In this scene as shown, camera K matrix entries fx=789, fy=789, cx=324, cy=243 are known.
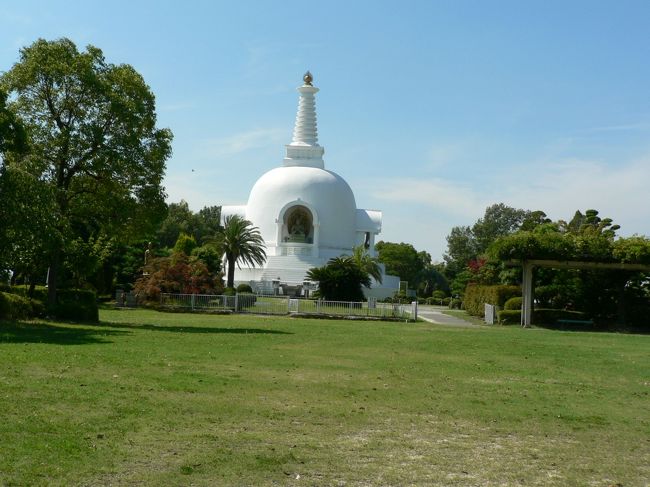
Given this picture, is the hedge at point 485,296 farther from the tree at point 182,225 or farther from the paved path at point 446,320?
the tree at point 182,225

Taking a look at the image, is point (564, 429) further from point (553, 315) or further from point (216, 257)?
point (216, 257)

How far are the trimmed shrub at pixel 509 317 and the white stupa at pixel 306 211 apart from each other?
24997 millimetres

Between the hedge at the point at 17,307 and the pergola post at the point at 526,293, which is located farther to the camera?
the pergola post at the point at 526,293

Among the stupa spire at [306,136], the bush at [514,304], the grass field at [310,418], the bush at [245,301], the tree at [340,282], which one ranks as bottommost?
the grass field at [310,418]

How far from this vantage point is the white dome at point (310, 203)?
62156mm

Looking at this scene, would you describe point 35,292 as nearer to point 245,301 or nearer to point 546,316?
point 245,301

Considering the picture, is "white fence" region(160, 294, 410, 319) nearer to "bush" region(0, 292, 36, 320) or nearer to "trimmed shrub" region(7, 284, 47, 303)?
"trimmed shrub" region(7, 284, 47, 303)

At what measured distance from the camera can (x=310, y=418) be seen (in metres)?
8.41

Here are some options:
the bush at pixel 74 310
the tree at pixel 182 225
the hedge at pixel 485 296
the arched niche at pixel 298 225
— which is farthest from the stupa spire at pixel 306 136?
the bush at pixel 74 310

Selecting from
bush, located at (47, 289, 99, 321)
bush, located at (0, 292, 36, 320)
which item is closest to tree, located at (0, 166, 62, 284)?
bush, located at (0, 292, 36, 320)

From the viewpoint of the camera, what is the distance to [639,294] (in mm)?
32969

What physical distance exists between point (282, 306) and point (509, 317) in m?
9.55

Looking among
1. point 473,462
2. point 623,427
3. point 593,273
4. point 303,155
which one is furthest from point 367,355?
point 303,155

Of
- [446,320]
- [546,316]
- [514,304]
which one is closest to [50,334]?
[446,320]
